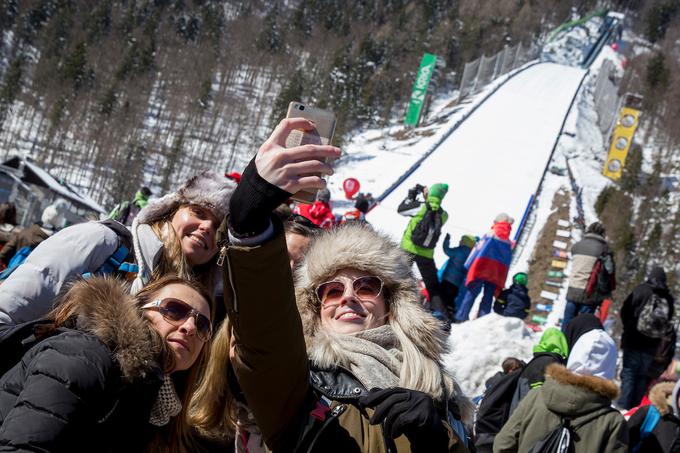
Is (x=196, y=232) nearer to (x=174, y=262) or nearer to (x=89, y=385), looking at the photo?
(x=174, y=262)

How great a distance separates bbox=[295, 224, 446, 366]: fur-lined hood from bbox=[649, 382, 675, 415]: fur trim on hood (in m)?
2.57

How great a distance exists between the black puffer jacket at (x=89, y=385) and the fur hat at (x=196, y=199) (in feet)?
3.22

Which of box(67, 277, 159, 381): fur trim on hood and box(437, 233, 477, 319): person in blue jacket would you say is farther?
box(437, 233, 477, 319): person in blue jacket

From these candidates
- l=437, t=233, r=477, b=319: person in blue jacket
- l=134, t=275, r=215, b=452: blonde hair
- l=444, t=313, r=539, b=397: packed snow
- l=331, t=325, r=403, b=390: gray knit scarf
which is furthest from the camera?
l=437, t=233, r=477, b=319: person in blue jacket

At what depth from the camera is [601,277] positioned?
823 centimetres

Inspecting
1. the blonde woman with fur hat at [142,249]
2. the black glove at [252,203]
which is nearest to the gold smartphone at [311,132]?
the black glove at [252,203]

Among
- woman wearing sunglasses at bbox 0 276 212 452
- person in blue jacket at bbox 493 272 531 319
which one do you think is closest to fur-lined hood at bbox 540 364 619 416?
woman wearing sunglasses at bbox 0 276 212 452

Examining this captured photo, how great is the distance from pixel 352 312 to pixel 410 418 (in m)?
0.69

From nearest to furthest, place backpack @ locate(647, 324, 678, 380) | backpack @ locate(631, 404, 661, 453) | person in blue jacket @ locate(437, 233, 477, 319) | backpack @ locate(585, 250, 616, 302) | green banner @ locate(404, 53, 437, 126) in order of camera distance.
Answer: backpack @ locate(631, 404, 661, 453)
backpack @ locate(647, 324, 678, 380)
backpack @ locate(585, 250, 616, 302)
person in blue jacket @ locate(437, 233, 477, 319)
green banner @ locate(404, 53, 437, 126)

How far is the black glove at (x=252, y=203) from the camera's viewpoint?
150 cm

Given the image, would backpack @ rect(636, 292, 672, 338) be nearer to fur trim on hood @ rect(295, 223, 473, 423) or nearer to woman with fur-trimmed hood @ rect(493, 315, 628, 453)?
woman with fur-trimmed hood @ rect(493, 315, 628, 453)

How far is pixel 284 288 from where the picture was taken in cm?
164

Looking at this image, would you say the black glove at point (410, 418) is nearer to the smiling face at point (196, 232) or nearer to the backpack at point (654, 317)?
the smiling face at point (196, 232)

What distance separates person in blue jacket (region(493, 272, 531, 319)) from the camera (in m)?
9.16
